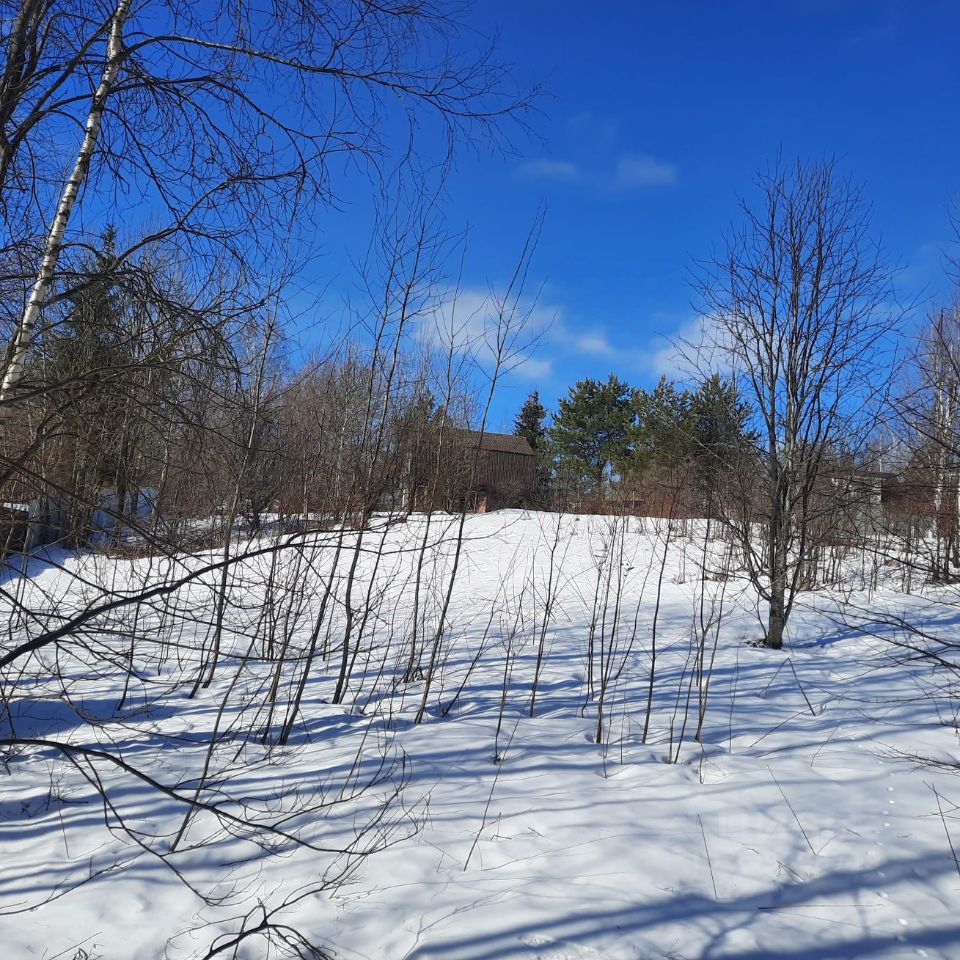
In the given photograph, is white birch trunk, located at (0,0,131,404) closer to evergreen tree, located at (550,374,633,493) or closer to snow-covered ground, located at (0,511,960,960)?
snow-covered ground, located at (0,511,960,960)

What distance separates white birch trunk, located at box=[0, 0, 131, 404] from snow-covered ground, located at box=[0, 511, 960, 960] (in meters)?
1.21

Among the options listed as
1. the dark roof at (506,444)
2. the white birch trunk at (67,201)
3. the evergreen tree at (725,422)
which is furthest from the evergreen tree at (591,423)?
the white birch trunk at (67,201)

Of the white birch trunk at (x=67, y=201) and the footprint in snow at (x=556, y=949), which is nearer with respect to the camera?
the footprint in snow at (x=556, y=949)

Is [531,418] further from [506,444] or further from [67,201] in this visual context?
[67,201]

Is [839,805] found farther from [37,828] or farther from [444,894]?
[37,828]

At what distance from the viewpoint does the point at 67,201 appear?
10.6ft

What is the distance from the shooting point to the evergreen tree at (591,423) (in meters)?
33.4

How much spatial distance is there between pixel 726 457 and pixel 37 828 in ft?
24.8

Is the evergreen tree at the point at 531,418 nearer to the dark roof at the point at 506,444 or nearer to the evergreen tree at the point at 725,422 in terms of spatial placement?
the dark roof at the point at 506,444

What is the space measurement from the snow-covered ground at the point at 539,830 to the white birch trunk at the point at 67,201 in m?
1.21

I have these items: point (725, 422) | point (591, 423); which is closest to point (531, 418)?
point (591, 423)

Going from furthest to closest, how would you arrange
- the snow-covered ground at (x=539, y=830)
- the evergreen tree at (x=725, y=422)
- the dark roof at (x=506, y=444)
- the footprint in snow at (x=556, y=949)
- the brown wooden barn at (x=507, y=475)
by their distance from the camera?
the dark roof at (x=506, y=444) < the brown wooden barn at (x=507, y=475) < the evergreen tree at (x=725, y=422) < the snow-covered ground at (x=539, y=830) < the footprint in snow at (x=556, y=949)

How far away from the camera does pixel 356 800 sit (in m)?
4.07

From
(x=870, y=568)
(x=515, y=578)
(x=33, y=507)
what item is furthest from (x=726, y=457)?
(x=33, y=507)
